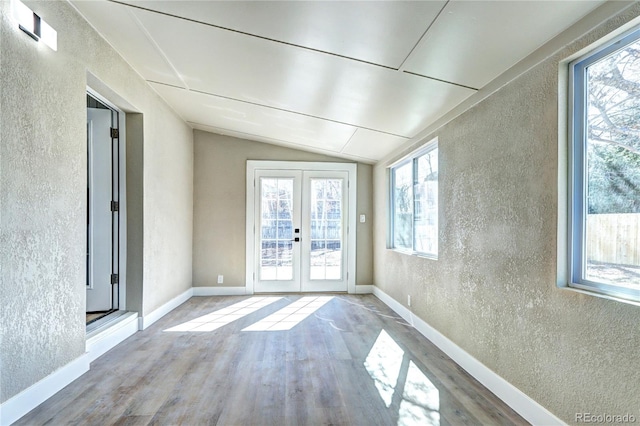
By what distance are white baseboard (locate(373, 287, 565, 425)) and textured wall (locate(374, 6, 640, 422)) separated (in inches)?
1.8

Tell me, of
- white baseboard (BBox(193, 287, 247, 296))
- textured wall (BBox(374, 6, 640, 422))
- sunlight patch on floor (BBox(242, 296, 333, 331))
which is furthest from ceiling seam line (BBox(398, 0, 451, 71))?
white baseboard (BBox(193, 287, 247, 296))

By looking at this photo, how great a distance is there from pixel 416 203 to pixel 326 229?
1932 millimetres

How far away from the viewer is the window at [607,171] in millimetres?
1506

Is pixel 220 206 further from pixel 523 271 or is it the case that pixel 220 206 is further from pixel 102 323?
pixel 523 271

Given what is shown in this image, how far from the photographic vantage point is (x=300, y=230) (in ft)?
18.2

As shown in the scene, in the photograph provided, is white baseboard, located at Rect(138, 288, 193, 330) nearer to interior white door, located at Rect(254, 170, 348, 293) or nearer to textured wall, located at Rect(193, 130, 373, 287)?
textured wall, located at Rect(193, 130, 373, 287)

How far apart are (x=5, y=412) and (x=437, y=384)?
261cm

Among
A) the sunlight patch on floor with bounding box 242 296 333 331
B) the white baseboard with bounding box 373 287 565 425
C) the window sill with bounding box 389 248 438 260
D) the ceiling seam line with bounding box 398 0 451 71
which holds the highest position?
the ceiling seam line with bounding box 398 0 451 71

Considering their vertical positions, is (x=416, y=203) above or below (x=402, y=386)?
above

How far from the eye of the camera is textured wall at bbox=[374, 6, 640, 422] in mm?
1559

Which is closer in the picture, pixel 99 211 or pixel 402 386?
pixel 402 386

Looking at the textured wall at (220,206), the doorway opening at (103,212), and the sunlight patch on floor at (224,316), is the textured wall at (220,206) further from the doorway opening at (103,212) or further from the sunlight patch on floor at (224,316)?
the doorway opening at (103,212)

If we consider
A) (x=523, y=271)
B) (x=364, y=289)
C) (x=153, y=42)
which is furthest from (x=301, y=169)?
(x=523, y=271)

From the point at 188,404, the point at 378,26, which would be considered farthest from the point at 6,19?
the point at 188,404
